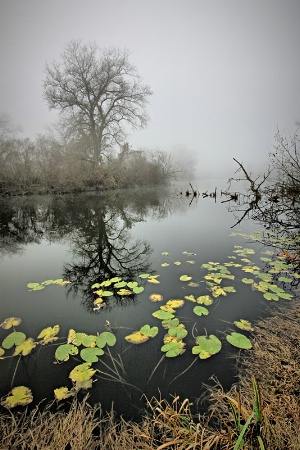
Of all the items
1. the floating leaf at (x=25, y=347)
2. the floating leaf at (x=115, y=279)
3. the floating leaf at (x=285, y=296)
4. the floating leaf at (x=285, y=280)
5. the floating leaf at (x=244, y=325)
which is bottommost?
the floating leaf at (x=244, y=325)

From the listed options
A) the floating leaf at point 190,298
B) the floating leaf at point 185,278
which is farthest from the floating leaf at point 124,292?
the floating leaf at point 185,278

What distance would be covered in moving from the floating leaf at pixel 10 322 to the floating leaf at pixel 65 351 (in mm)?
838

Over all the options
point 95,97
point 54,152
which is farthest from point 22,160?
point 95,97

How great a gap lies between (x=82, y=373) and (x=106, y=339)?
450 millimetres

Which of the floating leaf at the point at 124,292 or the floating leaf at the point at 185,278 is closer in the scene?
the floating leaf at the point at 124,292

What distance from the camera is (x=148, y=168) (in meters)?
28.9

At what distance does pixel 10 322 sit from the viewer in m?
2.73

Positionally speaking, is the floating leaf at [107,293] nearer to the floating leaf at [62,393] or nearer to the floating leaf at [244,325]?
the floating leaf at [62,393]

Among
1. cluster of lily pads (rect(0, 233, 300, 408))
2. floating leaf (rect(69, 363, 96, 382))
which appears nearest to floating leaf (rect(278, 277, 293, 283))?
cluster of lily pads (rect(0, 233, 300, 408))

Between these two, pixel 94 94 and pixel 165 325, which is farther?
pixel 94 94

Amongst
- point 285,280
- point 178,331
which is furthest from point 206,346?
point 285,280

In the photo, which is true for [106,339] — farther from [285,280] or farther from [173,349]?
[285,280]

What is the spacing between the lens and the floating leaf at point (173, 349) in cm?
218

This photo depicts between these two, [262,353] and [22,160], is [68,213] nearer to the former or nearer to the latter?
[262,353]
